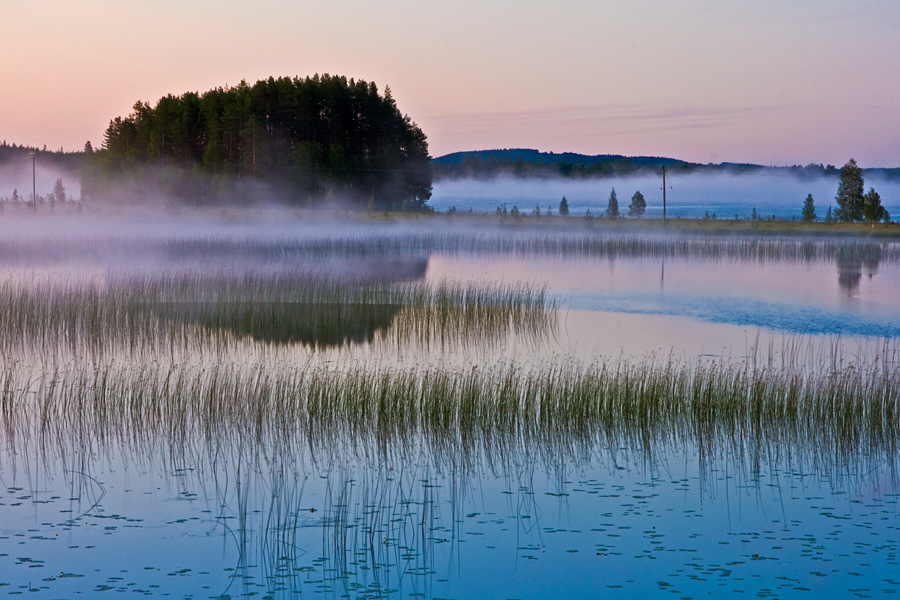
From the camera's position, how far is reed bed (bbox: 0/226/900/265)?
28.3m

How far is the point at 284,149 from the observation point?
218 feet

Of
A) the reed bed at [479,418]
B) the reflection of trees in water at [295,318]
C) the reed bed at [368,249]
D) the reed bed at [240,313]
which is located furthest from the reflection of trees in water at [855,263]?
the reed bed at [479,418]

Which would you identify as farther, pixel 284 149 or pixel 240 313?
pixel 284 149

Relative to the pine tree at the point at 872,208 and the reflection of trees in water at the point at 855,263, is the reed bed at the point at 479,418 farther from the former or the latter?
the pine tree at the point at 872,208

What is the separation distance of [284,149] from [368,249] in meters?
35.7

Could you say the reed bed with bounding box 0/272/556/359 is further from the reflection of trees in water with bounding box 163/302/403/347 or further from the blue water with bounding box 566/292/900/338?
the blue water with bounding box 566/292/900/338

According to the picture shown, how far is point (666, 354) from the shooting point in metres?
13.8

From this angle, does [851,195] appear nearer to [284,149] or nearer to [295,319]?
[284,149]

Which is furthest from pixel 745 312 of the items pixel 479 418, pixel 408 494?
pixel 408 494

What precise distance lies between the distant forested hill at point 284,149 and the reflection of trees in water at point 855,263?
3380cm

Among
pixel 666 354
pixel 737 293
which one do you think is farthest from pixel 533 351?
pixel 737 293

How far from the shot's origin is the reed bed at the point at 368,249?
28.3m

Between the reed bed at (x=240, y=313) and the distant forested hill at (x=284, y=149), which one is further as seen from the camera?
the distant forested hill at (x=284, y=149)

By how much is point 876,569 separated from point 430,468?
3.44 meters
